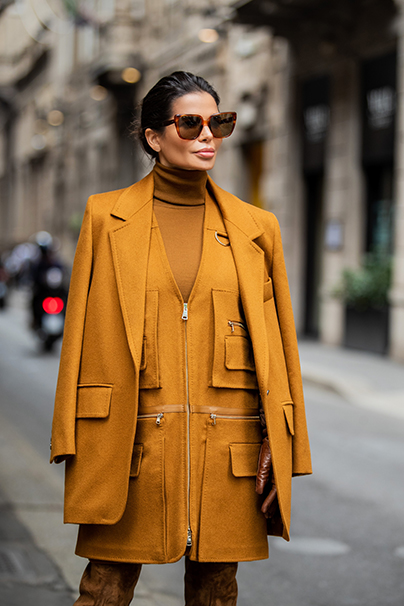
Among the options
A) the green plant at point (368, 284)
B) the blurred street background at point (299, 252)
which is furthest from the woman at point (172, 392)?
the green plant at point (368, 284)

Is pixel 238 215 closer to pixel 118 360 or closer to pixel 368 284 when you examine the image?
pixel 118 360

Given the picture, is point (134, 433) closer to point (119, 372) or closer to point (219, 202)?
point (119, 372)

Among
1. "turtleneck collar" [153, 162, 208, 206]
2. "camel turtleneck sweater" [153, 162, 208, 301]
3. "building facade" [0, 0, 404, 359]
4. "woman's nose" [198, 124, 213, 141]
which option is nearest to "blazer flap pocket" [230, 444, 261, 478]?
"camel turtleneck sweater" [153, 162, 208, 301]

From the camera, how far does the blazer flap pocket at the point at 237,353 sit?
2.33 meters

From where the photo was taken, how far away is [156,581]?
3855 millimetres

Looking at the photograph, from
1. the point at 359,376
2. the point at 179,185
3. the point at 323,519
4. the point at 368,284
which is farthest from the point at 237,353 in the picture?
the point at 368,284

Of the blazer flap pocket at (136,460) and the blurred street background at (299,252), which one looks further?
the blurred street background at (299,252)

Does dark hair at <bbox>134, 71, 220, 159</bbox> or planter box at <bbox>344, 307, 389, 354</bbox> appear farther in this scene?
planter box at <bbox>344, 307, 389, 354</bbox>

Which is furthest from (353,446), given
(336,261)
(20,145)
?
(20,145)

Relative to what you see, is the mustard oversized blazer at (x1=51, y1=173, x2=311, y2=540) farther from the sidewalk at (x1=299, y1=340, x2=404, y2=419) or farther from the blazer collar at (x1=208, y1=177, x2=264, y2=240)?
the sidewalk at (x1=299, y1=340, x2=404, y2=419)

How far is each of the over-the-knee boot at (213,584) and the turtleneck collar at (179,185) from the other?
40.2 inches

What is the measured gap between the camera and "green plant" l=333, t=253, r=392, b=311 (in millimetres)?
12883

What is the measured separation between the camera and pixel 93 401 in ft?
7.56

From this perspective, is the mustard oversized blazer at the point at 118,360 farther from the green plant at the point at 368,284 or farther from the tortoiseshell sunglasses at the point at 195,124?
the green plant at the point at 368,284
